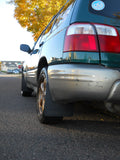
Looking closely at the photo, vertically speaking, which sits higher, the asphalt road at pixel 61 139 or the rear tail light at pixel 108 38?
the rear tail light at pixel 108 38

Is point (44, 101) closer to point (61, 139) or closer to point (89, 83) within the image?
point (61, 139)

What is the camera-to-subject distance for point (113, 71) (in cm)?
230

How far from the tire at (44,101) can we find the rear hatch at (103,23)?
2.73ft

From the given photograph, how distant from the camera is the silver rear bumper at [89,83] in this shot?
228 cm

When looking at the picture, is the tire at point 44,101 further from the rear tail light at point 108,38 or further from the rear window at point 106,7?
the rear window at point 106,7

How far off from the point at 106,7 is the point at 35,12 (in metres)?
15.3

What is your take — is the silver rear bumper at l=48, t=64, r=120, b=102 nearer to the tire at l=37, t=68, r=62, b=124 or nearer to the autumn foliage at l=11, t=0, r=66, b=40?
the tire at l=37, t=68, r=62, b=124

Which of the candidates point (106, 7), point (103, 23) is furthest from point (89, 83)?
point (106, 7)

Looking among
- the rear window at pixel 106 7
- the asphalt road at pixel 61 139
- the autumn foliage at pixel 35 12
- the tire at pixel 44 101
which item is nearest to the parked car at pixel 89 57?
the rear window at pixel 106 7

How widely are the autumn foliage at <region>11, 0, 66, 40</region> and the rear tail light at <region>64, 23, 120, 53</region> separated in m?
14.0

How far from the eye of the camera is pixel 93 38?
245 centimetres

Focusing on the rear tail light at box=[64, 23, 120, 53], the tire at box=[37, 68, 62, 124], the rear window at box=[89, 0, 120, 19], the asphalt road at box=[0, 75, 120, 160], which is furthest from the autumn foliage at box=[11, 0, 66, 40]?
the rear tail light at box=[64, 23, 120, 53]

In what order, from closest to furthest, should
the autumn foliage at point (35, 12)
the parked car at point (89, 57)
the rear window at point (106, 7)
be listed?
Result: 1. the parked car at point (89, 57)
2. the rear window at point (106, 7)
3. the autumn foliage at point (35, 12)

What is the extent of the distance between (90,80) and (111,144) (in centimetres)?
75
